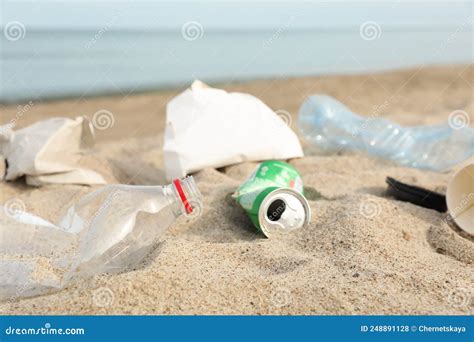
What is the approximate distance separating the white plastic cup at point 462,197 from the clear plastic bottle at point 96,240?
1053 mm

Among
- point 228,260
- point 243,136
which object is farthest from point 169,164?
point 228,260

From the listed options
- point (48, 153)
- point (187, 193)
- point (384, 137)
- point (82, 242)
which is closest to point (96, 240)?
point (82, 242)

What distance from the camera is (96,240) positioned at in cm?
205

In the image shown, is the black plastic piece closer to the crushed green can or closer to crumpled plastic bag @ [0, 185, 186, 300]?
the crushed green can

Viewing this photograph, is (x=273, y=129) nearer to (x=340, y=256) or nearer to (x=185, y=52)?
(x=340, y=256)

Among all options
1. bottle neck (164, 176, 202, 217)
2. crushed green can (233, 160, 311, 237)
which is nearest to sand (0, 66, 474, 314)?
crushed green can (233, 160, 311, 237)

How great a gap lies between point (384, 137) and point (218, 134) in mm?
1201

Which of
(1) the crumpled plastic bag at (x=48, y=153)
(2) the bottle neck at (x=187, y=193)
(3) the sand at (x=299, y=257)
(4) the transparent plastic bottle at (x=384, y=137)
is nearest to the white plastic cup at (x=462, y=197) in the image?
(3) the sand at (x=299, y=257)

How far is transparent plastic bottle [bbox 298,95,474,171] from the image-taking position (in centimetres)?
354

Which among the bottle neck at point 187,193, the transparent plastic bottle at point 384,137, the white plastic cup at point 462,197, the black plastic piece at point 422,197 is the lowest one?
the transparent plastic bottle at point 384,137

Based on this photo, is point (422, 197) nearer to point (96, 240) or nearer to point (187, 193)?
point (187, 193)

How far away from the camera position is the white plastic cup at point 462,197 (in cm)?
248

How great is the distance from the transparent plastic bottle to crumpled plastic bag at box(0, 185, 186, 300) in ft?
6.06

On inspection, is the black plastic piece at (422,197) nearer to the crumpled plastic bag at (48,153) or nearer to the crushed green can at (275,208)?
the crushed green can at (275,208)
